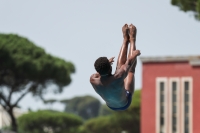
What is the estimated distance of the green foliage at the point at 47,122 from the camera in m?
79.7

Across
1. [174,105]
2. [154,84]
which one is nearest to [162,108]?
[174,105]

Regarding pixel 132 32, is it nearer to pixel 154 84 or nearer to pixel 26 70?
pixel 154 84

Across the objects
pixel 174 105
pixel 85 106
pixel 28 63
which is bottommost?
pixel 85 106

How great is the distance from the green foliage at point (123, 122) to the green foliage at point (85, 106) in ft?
211

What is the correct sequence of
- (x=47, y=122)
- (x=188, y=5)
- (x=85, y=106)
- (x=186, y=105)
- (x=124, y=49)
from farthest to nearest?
(x=85, y=106), (x=47, y=122), (x=186, y=105), (x=188, y=5), (x=124, y=49)

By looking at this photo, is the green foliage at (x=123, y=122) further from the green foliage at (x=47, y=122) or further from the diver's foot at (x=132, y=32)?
the diver's foot at (x=132, y=32)

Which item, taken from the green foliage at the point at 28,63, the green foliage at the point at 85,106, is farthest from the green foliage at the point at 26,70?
the green foliage at the point at 85,106

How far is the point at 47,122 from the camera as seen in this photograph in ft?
263

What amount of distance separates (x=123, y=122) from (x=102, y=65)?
67754 millimetres

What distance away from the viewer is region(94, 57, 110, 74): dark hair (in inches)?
373

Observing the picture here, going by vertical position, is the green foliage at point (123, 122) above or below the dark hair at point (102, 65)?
below

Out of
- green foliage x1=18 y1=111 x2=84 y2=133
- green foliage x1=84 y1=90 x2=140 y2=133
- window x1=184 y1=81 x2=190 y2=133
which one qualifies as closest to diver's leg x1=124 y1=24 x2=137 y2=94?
window x1=184 y1=81 x2=190 y2=133

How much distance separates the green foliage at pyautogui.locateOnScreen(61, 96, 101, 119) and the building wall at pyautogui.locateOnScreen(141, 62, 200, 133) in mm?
110879

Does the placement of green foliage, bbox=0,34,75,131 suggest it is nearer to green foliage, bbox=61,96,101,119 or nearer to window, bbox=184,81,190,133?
window, bbox=184,81,190,133
